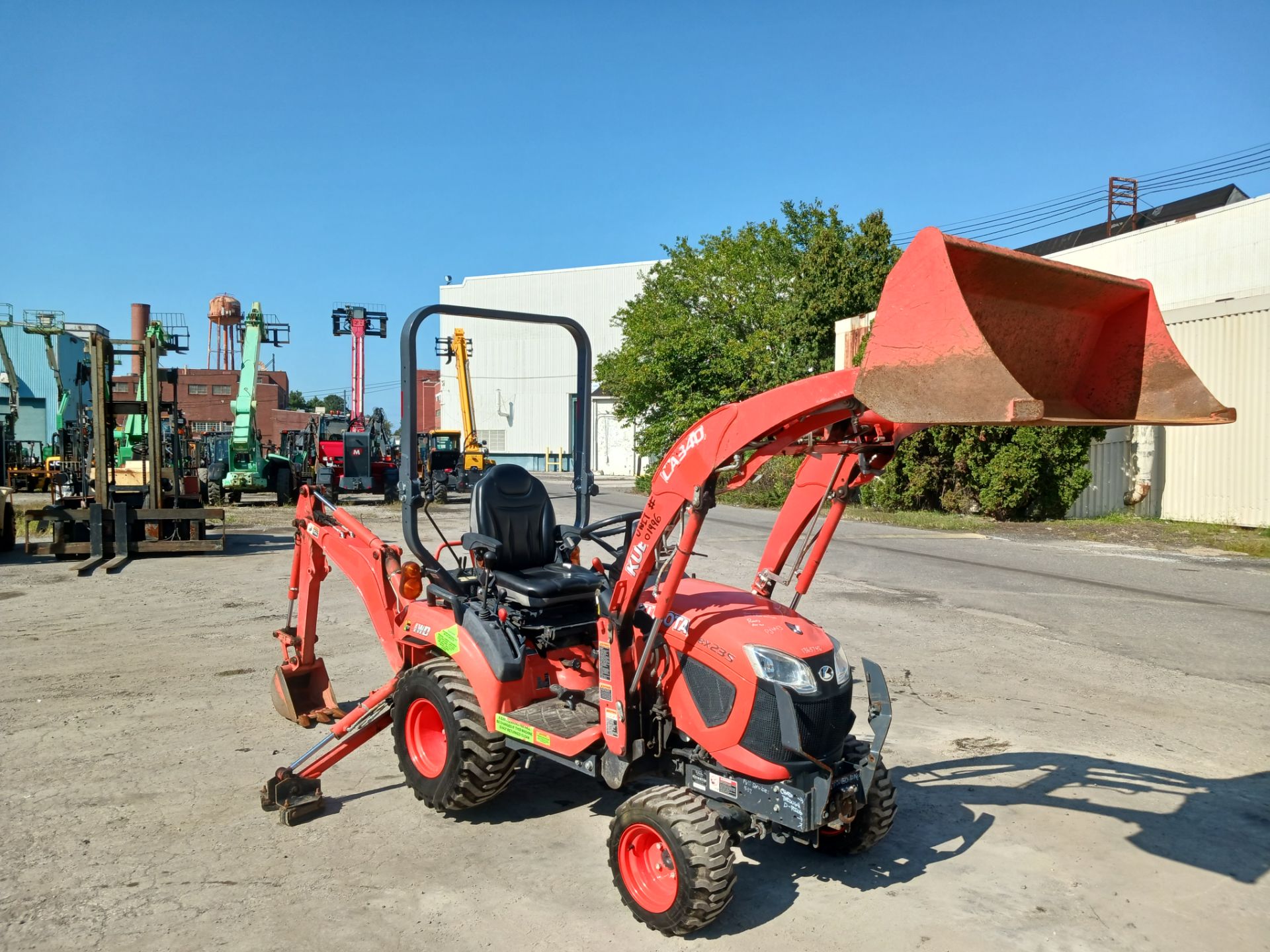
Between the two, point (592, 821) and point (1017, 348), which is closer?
point (1017, 348)

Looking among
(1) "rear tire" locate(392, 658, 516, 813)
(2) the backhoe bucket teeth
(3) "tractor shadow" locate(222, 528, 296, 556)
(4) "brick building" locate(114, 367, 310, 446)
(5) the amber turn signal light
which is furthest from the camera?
(4) "brick building" locate(114, 367, 310, 446)

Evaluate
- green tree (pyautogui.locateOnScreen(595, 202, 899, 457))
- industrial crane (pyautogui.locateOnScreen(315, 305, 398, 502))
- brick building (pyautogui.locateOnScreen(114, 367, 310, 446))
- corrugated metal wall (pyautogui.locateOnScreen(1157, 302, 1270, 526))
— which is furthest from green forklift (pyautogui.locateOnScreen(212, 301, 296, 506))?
brick building (pyautogui.locateOnScreen(114, 367, 310, 446))

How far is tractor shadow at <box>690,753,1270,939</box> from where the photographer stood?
13.6 ft

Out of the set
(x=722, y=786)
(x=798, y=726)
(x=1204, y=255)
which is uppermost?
(x=1204, y=255)

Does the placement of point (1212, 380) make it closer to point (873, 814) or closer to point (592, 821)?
point (873, 814)

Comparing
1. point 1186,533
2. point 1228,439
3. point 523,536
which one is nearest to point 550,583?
point 523,536

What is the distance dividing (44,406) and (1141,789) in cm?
5497

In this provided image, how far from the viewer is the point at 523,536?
17.0 feet

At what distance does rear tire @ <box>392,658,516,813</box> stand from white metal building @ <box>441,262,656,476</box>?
50.5 metres

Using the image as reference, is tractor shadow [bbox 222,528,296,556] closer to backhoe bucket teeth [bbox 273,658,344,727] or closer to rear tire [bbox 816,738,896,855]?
backhoe bucket teeth [bbox 273,658,344,727]

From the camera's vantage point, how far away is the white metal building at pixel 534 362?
186 feet

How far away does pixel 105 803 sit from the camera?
4.97 meters

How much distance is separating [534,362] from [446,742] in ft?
181

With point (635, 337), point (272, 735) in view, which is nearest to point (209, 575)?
point (272, 735)
